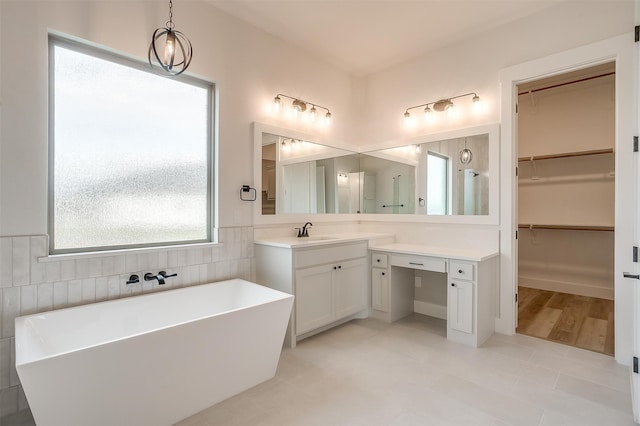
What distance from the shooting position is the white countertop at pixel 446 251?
2918 millimetres

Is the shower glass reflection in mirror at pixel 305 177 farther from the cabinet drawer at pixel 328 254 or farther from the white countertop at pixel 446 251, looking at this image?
the white countertop at pixel 446 251

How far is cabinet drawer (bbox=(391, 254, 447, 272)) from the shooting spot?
121 inches

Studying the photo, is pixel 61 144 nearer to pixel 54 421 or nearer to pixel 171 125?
pixel 171 125

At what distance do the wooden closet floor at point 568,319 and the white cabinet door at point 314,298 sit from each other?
1977mm

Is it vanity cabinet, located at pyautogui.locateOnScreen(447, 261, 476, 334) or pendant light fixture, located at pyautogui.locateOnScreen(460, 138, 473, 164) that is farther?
pendant light fixture, located at pyautogui.locateOnScreen(460, 138, 473, 164)

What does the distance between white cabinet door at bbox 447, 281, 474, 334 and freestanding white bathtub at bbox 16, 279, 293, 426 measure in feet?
5.40

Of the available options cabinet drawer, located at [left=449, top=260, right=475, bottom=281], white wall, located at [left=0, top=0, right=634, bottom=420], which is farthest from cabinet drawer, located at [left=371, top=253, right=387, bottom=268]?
cabinet drawer, located at [left=449, top=260, right=475, bottom=281]

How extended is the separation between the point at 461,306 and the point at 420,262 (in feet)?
1.80

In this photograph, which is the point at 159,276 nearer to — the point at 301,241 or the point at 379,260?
the point at 301,241

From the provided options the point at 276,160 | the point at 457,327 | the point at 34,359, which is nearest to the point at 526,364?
the point at 457,327

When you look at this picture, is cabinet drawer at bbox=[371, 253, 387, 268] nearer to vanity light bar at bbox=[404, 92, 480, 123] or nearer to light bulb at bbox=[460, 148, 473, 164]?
light bulb at bbox=[460, 148, 473, 164]

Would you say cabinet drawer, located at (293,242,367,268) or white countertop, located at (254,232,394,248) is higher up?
white countertop, located at (254,232,394,248)

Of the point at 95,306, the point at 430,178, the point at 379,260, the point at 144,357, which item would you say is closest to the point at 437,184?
the point at 430,178

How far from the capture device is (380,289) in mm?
3525
